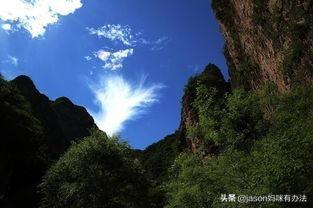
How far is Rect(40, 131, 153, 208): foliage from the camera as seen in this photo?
46781 mm

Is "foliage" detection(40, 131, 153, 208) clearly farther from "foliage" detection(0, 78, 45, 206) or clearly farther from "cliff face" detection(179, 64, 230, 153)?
"cliff face" detection(179, 64, 230, 153)

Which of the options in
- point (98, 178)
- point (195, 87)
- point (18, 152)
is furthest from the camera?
point (195, 87)

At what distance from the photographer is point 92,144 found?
4997 cm

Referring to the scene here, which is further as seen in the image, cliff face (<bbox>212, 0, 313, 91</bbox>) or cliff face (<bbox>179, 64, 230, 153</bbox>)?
cliff face (<bbox>179, 64, 230, 153</bbox>)

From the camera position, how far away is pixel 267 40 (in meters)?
58.2

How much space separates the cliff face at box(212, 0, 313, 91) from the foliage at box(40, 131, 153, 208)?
64.0 feet

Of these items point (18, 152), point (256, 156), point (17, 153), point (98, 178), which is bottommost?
point (256, 156)

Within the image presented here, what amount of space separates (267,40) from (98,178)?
27062 millimetres

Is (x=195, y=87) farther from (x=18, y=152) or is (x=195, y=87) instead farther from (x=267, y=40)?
(x=18, y=152)

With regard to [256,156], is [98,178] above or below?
above

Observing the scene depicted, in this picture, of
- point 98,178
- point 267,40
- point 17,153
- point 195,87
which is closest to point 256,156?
point 98,178

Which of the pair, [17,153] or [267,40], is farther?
[17,153]

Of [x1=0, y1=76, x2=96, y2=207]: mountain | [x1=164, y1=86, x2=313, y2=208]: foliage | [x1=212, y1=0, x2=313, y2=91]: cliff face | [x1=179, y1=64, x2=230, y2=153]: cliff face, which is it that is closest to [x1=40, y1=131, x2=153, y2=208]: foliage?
[x1=164, y1=86, x2=313, y2=208]: foliage

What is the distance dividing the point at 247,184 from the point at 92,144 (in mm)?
22854
